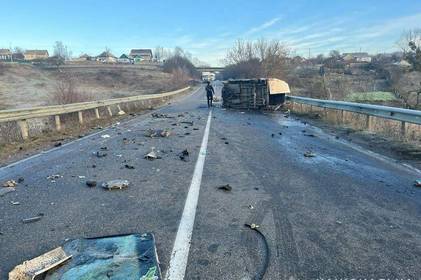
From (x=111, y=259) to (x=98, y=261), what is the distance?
0.11m

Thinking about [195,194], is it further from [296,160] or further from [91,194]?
[296,160]

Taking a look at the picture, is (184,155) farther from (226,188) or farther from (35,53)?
(35,53)

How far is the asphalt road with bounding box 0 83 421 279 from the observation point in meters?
3.28

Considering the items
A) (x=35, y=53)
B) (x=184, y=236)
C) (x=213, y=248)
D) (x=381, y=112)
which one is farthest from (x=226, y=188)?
(x=35, y=53)

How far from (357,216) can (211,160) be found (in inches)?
153

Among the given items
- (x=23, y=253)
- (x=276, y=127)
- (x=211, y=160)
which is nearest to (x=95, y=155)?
(x=211, y=160)

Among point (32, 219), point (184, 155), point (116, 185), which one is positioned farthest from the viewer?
point (184, 155)

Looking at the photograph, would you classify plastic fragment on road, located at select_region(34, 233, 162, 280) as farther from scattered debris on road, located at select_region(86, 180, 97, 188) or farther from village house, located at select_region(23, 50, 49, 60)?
village house, located at select_region(23, 50, 49, 60)

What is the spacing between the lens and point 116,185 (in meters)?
5.77

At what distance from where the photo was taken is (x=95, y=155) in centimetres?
862

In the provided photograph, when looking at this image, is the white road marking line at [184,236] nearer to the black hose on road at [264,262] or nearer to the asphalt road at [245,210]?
the asphalt road at [245,210]

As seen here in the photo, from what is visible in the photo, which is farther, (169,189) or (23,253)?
(169,189)

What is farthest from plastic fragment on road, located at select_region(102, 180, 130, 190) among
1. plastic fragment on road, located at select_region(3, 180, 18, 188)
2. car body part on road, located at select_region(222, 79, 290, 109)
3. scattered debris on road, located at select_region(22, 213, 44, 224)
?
car body part on road, located at select_region(222, 79, 290, 109)

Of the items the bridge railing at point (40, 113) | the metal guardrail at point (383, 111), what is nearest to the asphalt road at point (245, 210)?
the metal guardrail at point (383, 111)
